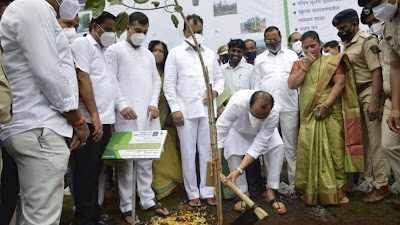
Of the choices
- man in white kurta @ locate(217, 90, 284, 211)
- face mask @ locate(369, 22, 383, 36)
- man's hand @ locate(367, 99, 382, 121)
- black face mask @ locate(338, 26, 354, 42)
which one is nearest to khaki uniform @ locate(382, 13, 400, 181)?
man's hand @ locate(367, 99, 382, 121)

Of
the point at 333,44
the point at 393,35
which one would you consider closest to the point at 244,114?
the point at 393,35

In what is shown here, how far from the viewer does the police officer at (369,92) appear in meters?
3.38

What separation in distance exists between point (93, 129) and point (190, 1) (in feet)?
10.8

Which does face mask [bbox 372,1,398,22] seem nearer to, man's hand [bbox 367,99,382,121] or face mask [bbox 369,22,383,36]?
face mask [bbox 369,22,383,36]

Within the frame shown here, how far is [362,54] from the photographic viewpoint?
3537 millimetres

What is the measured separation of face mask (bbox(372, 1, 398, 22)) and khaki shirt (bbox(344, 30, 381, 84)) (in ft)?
2.55

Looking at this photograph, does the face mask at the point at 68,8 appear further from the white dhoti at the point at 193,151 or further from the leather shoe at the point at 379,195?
the leather shoe at the point at 379,195

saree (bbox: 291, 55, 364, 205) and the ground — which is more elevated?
saree (bbox: 291, 55, 364, 205)

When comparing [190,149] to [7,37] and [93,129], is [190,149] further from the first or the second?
[7,37]

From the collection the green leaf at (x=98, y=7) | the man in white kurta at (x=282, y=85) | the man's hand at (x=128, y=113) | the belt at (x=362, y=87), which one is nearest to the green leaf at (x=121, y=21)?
the green leaf at (x=98, y=7)

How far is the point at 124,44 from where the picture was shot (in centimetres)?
336

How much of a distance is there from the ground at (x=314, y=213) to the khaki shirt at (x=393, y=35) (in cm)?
125

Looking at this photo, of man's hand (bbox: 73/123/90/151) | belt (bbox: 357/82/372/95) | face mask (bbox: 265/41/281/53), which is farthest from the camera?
face mask (bbox: 265/41/281/53)

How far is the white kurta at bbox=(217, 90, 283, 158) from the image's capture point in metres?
3.35
